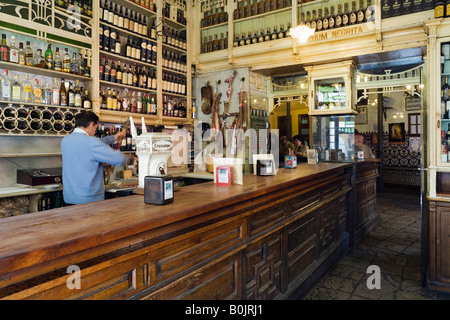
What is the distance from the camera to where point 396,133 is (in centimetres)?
965

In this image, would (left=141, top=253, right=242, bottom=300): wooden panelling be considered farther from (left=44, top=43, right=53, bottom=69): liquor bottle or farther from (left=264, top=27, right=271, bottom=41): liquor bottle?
(left=264, top=27, right=271, bottom=41): liquor bottle

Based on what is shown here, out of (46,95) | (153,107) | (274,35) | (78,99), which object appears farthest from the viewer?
(274,35)

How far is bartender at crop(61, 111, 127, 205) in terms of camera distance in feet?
8.04

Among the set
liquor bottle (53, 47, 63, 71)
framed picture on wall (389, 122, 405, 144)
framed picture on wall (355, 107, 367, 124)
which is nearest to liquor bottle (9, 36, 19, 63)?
liquor bottle (53, 47, 63, 71)

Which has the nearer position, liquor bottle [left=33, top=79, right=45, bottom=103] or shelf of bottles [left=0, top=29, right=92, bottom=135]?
shelf of bottles [left=0, top=29, right=92, bottom=135]

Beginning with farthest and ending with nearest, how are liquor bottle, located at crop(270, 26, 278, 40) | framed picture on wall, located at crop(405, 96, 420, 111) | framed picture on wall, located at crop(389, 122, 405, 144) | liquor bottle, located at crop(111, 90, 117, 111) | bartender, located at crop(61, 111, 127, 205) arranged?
framed picture on wall, located at crop(389, 122, 405, 144) < framed picture on wall, located at crop(405, 96, 420, 111) < liquor bottle, located at crop(270, 26, 278, 40) < liquor bottle, located at crop(111, 90, 117, 111) < bartender, located at crop(61, 111, 127, 205)

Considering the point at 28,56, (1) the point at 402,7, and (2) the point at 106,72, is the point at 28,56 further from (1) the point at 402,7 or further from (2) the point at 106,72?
(1) the point at 402,7

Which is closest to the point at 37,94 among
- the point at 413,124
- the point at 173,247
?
the point at 173,247

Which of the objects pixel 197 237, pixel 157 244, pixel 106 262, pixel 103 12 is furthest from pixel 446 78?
pixel 103 12

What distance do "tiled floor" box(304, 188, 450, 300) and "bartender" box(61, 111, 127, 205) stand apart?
2144 mm

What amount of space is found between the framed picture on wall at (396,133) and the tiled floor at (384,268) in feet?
13.6

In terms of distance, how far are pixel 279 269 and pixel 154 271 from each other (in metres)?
1.36

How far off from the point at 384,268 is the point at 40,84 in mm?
4698

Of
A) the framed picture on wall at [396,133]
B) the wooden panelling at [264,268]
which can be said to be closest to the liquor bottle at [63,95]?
the wooden panelling at [264,268]
